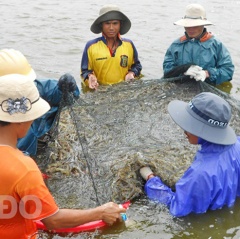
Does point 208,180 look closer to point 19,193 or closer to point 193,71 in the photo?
point 19,193

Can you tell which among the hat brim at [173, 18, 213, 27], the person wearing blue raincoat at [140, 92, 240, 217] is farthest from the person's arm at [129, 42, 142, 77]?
the person wearing blue raincoat at [140, 92, 240, 217]

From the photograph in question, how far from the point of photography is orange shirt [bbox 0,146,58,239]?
2.53 meters

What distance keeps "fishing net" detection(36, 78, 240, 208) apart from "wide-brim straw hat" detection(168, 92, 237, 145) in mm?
907

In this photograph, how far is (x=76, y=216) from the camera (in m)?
2.92

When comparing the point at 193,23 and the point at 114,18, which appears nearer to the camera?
the point at 193,23

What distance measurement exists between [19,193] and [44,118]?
2.58 m

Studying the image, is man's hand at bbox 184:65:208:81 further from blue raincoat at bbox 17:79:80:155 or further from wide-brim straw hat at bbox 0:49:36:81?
wide-brim straw hat at bbox 0:49:36:81

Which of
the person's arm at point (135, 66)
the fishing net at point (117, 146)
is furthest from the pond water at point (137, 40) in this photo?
the person's arm at point (135, 66)

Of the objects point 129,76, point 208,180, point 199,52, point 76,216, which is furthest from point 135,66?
point 76,216

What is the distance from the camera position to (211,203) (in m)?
4.05

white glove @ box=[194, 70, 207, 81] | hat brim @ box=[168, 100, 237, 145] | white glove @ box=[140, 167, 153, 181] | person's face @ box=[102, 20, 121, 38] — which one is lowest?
white glove @ box=[140, 167, 153, 181]

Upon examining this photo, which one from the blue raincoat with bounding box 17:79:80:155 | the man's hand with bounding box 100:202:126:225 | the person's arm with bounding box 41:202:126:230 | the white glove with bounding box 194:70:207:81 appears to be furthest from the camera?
the white glove with bounding box 194:70:207:81

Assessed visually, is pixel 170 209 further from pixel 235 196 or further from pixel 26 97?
pixel 26 97

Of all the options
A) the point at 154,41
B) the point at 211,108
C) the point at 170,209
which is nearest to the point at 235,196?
the point at 170,209
